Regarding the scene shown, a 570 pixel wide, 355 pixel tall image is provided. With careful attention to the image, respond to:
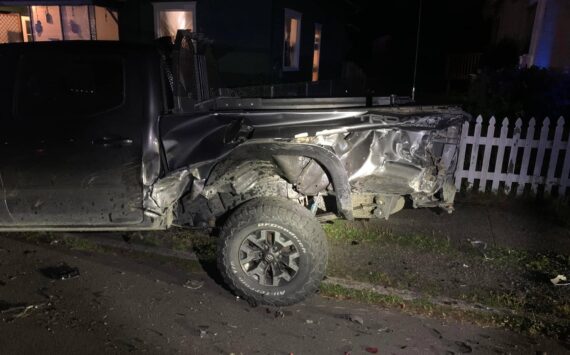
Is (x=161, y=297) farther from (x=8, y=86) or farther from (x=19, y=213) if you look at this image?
(x=8, y=86)

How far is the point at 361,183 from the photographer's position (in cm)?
395

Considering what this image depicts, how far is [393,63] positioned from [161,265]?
2893cm

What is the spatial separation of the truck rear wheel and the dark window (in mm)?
1490

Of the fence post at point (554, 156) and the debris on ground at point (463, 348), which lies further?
the fence post at point (554, 156)

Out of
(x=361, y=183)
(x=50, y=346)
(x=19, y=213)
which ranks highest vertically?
(x=361, y=183)

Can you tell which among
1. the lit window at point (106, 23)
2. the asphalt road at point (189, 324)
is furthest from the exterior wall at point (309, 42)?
the asphalt road at point (189, 324)

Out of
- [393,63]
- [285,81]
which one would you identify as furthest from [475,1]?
[285,81]

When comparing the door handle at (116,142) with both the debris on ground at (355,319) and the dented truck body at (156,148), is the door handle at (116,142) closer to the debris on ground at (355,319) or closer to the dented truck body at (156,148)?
the dented truck body at (156,148)

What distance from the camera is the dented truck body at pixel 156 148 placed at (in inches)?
150

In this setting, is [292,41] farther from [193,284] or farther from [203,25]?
[193,284]

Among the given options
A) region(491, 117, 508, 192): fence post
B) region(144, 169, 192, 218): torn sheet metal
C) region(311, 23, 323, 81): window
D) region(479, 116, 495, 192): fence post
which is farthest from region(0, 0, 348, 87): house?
region(144, 169, 192, 218): torn sheet metal

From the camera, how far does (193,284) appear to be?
14.1ft

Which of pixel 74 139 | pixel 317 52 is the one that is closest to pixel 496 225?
pixel 74 139

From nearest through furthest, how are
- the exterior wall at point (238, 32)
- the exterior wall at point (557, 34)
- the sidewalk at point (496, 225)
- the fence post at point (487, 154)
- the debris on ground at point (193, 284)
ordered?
1. the debris on ground at point (193, 284)
2. the sidewalk at point (496, 225)
3. the fence post at point (487, 154)
4. the exterior wall at point (238, 32)
5. the exterior wall at point (557, 34)
